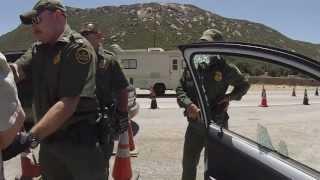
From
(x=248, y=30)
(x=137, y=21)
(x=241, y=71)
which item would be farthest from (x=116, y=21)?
(x=241, y=71)

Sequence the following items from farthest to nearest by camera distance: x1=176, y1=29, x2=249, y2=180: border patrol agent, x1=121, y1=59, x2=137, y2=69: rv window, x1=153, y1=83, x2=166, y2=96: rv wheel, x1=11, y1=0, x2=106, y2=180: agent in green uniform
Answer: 1. x1=121, y1=59, x2=137, y2=69: rv window
2. x1=153, y1=83, x2=166, y2=96: rv wheel
3. x1=176, y1=29, x2=249, y2=180: border patrol agent
4. x1=11, y1=0, x2=106, y2=180: agent in green uniform

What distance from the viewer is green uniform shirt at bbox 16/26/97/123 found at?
375 cm

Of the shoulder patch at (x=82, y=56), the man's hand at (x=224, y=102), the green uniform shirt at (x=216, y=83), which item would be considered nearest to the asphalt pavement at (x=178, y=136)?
the man's hand at (x=224, y=102)

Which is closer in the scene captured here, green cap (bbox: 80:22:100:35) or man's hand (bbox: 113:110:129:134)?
man's hand (bbox: 113:110:129:134)

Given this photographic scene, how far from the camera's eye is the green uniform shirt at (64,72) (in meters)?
3.75

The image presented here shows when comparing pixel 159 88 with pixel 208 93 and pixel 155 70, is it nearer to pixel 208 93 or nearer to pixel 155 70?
pixel 155 70

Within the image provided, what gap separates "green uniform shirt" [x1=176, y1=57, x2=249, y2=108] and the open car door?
0.58 m

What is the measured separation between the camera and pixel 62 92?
12.3 ft

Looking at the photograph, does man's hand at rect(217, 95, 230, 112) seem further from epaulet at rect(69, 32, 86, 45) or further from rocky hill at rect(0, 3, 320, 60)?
rocky hill at rect(0, 3, 320, 60)

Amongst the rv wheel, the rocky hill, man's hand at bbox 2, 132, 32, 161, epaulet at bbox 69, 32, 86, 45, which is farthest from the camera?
the rocky hill

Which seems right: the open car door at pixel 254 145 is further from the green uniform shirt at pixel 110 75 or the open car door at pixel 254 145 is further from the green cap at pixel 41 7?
the green cap at pixel 41 7

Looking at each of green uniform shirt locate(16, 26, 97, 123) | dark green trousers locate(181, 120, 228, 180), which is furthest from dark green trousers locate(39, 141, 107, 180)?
dark green trousers locate(181, 120, 228, 180)

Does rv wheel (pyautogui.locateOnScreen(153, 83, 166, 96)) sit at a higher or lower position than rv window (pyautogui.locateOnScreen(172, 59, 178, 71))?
lower

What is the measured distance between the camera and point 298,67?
11.2 feet
